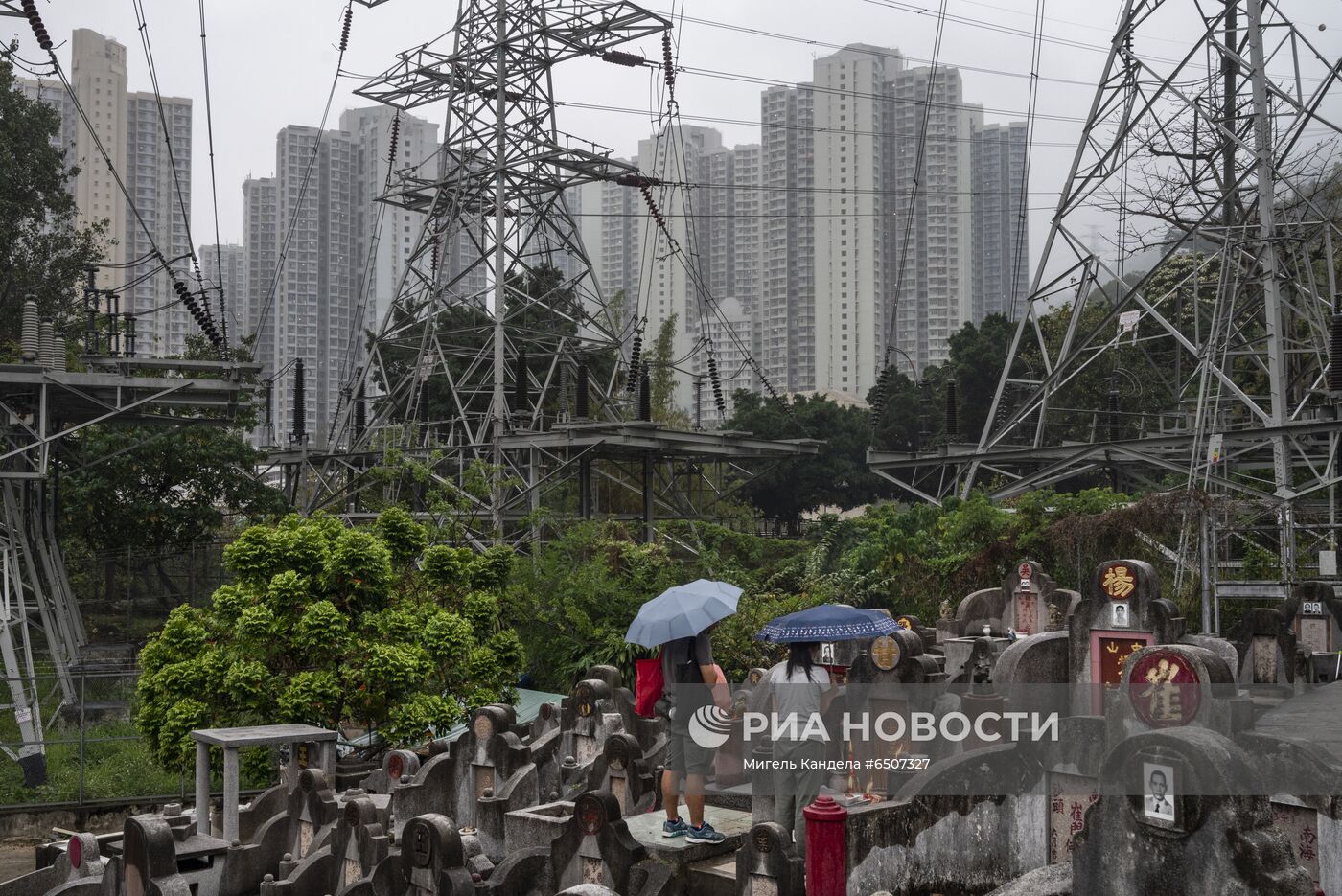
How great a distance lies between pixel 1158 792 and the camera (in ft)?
20.0

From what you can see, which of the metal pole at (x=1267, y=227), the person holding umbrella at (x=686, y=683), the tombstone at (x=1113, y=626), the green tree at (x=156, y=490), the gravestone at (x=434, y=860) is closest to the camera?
the gravestone at (x=434, y=860)

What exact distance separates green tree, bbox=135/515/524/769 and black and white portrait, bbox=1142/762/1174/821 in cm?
919

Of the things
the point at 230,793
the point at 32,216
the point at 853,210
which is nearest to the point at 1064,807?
the point at 230,793

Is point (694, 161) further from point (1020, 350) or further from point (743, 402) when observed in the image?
point (1020, 350)

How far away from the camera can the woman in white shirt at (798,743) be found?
29.8 ft

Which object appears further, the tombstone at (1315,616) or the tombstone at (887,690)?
the tombstone at (1315,616)

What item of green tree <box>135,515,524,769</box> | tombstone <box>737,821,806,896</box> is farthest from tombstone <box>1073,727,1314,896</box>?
green tree <box>135,515,524,769</box>

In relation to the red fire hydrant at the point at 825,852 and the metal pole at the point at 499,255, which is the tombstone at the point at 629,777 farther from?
the metal pole at the point at 499,255

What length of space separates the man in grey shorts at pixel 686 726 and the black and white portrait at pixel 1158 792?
3.58 metres

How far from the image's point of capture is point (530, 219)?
107 feet

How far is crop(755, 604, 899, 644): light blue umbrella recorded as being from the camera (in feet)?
32.3

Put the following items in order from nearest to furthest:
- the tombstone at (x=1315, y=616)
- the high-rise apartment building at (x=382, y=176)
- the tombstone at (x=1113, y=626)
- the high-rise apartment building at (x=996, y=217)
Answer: the tombstone at (x=1113, y=626) < the tombstone at (x=1315, y=616) < the high-rise apartment building at (x=382, y=176) < the high-rise apartment building at (x=996, y=217)

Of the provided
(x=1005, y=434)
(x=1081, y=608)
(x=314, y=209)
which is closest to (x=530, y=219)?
(x=1005, y=434)

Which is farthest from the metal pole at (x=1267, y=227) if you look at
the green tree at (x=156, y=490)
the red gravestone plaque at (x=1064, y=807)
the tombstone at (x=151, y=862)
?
the green tree at (x=156, y=490)
